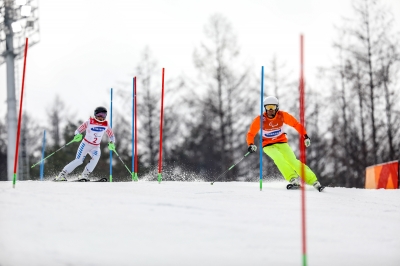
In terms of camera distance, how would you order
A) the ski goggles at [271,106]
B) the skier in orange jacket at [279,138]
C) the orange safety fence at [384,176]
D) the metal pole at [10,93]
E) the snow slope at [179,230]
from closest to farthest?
the snow slope at [179,230], the ski goggles at [271,106], the skier in orange jacket at [279,138], the orange safety fence at [384,176], the metal pole at [10,93]

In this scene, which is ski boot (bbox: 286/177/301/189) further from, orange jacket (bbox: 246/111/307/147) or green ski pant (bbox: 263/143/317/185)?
orange jacket (bbox: 246/111/307/147)

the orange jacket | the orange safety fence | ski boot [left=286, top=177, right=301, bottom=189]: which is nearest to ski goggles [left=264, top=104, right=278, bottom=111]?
the orange jacket

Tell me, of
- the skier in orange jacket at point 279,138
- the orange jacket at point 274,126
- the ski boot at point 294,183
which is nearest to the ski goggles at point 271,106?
the skier in orange jacket at point 279,138

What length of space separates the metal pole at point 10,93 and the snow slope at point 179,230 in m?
17.1

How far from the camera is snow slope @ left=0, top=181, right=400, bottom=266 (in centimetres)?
396

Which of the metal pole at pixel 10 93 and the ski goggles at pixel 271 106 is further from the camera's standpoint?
the metal pole at pixel 10 93

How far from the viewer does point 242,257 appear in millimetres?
4020

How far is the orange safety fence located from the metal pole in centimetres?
1487

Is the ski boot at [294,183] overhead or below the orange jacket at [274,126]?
below

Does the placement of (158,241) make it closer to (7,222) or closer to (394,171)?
(7,222)

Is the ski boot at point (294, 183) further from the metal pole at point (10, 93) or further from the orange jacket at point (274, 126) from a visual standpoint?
the metal pole at point (10, 93)

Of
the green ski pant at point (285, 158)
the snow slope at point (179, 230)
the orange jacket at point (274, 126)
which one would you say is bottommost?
the snow slope at point (179, 230)

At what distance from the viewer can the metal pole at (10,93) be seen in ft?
74.4

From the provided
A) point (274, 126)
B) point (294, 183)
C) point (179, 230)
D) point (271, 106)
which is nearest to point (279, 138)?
point (274, 126)
